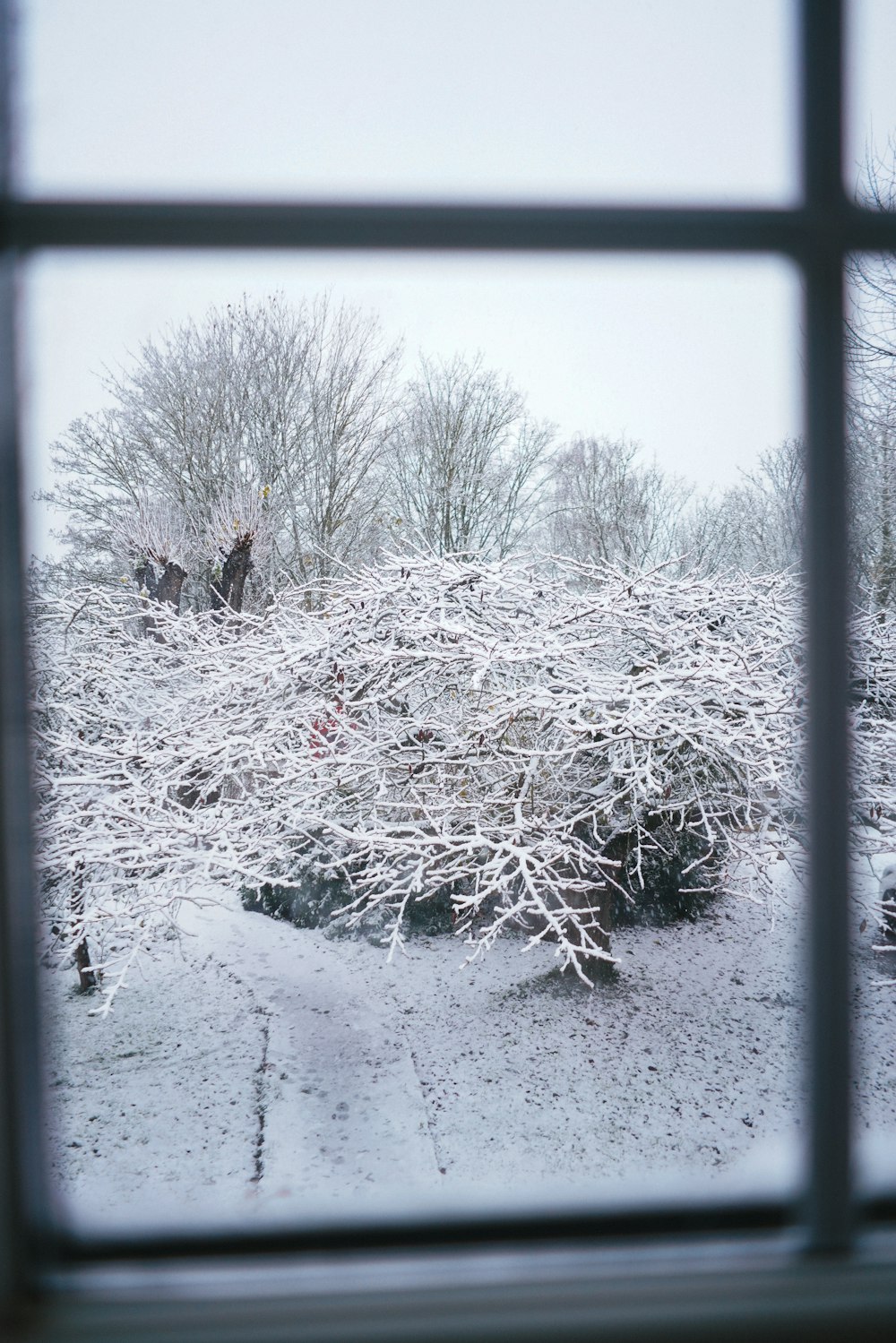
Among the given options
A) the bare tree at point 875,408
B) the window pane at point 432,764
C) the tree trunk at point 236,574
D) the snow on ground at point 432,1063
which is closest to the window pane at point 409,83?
the window pane at point 432,764

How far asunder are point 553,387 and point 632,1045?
2.83 meters

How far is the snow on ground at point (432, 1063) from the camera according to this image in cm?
228

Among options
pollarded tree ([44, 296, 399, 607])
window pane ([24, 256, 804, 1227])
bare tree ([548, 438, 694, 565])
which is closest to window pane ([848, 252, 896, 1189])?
window pane ([24, 256, 804, 1227])

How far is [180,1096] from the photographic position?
2580 millimetres

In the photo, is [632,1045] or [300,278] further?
[300,278]

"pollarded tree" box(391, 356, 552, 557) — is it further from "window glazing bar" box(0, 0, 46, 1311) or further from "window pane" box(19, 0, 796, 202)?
"window glazing bar" box(0, 0, 46, 1311)

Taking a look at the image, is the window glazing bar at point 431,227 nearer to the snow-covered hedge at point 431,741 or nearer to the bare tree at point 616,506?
the snow-covered hedge at point 431,741

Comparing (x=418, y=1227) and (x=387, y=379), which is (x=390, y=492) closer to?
(x=387, y=379)

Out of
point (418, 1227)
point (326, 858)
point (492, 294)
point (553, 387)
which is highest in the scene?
point (492, 294)

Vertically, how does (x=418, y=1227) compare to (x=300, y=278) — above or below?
below

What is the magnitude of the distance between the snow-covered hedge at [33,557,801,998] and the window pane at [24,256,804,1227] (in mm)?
19

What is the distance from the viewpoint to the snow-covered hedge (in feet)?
7.70

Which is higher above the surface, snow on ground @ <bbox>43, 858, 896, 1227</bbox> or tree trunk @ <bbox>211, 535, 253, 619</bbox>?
tree trunk @ <bbox>211, 535, 253, 619</bbox>

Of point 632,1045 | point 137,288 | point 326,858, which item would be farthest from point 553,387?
point 632,1045
